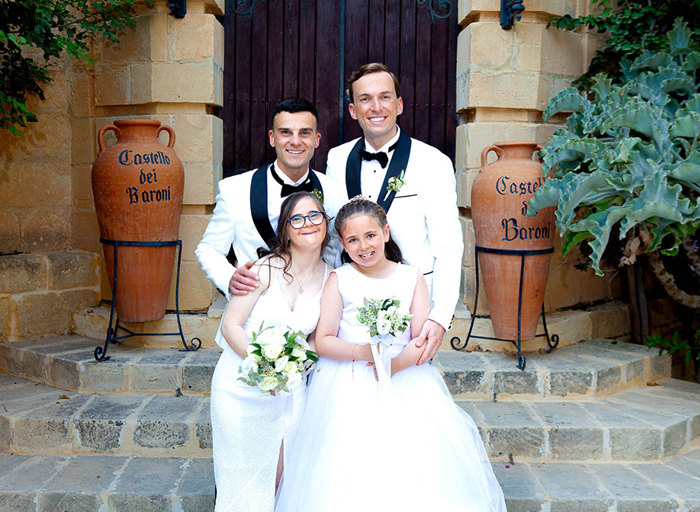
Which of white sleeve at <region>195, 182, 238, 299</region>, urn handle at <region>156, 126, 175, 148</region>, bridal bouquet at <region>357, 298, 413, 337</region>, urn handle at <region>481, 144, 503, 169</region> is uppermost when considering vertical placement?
urn handle at <region>156, 126, 175, 148</region>

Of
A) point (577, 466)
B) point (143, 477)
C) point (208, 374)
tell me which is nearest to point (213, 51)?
point (208, 374)

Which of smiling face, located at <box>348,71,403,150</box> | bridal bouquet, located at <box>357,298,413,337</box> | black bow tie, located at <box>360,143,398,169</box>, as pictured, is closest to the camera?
bridal bouquet, located at <box>357,298,413,337</box>

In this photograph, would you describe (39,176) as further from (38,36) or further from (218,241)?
(218,241)

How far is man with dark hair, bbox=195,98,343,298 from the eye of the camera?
2.55 metres

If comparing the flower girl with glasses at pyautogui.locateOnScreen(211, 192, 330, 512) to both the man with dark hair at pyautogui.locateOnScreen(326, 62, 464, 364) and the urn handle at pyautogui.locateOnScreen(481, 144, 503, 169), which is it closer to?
the man with dark hair at pyautogui.locateOnScreen(326, 62, 464, 364)

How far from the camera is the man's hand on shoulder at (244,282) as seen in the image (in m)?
2.37

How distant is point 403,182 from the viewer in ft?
8.77

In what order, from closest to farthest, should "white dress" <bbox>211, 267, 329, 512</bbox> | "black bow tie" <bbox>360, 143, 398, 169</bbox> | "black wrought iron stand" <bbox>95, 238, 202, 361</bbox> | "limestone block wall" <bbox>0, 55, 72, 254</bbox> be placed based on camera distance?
"white dress" <bbox>211, 267, 329, 512</bbox> → "black bow tie" <bbox>360, 143, 398, 169</bbox> → "black wrought iron stand" <bbox>95, 238, 202, 361</bbox> → "limestone block wall" <bbox>0, 55, 72, 254</bbox>

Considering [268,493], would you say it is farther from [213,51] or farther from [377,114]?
[213,51]

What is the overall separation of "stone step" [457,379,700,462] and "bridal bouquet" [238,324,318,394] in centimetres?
156

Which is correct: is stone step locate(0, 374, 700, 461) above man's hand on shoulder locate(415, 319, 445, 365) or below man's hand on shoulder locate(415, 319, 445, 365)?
below

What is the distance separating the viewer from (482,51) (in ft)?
13.8

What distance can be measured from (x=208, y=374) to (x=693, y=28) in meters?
3.68

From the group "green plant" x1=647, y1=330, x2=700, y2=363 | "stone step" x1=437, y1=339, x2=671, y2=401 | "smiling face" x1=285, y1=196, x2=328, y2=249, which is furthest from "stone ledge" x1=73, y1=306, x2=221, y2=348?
"green plant" x1=647, y1=330, x2=700, y2=363
